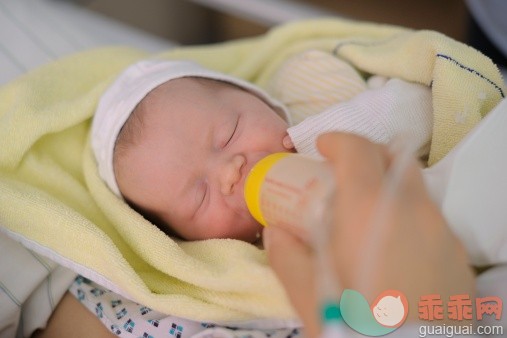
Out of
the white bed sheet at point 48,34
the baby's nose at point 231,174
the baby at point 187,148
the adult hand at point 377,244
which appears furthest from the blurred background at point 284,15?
the adult hand at point 377,244

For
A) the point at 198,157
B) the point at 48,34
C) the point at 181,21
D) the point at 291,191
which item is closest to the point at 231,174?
the point at 198,157

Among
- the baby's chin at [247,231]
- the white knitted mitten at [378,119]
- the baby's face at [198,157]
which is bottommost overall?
the baby's chin at [247,231]

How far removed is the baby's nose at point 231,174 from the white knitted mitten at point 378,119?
96 millimetres

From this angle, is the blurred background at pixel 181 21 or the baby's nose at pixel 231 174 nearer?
the baby's nose at pixel 231 174

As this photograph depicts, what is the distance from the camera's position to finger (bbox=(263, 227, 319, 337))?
2.04ft

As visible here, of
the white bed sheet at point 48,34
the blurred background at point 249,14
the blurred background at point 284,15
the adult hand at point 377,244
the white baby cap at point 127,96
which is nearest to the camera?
the adult hand at point 377,244

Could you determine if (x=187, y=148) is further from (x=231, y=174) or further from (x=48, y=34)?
(x=48, y=34)

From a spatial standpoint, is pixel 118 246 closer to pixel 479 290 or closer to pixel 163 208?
pixel 163 208

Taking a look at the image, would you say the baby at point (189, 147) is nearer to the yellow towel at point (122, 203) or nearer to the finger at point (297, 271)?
the yellow towel at point (122, 203)

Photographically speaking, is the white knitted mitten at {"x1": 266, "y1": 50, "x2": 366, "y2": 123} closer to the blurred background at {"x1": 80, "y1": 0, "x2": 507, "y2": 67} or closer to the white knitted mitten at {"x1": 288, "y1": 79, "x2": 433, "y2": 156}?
the white knitted mitten at {"x1": 288, "y1": 79, "x2": 433, "y2": 156}

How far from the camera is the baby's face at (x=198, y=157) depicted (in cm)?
95

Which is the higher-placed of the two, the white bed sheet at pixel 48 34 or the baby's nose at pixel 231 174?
the white bed sheet at pixel 48 34

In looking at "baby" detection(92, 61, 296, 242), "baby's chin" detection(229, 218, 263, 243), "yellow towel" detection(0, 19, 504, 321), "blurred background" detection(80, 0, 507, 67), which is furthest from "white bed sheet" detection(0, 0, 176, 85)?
"baby's chin" detection(229, 218, 263, 243)

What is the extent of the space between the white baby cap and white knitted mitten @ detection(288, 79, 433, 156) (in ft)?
0.56
